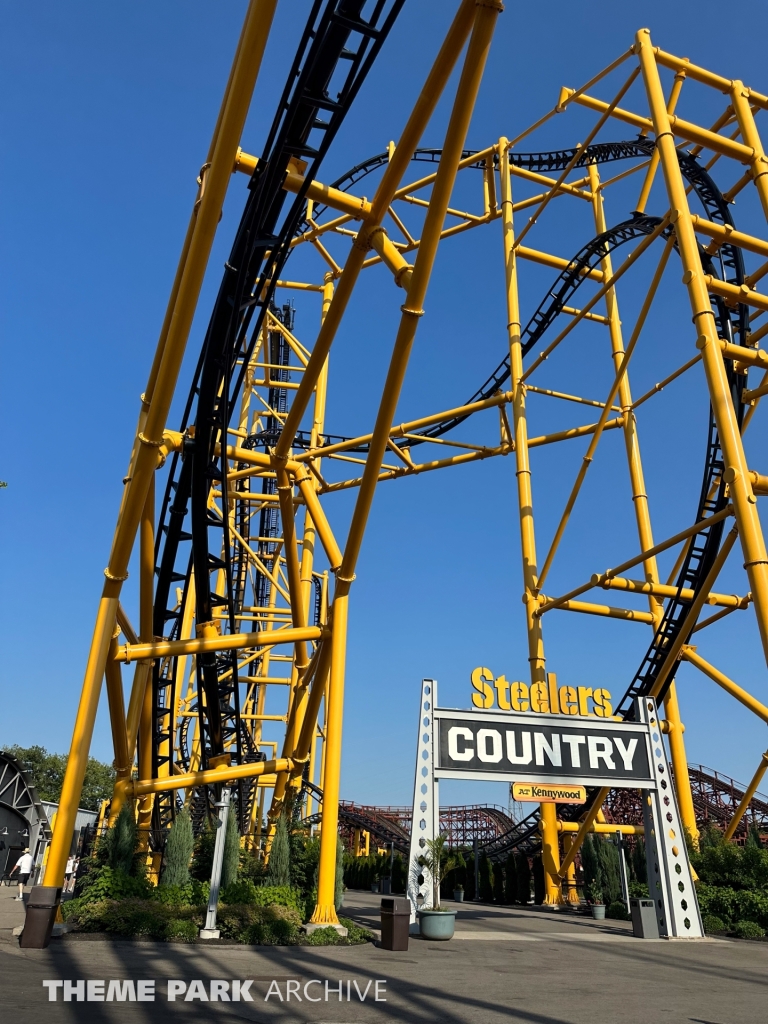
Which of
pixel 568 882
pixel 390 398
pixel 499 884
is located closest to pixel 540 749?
pixel 390 398

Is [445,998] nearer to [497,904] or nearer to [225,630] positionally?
[497,904]

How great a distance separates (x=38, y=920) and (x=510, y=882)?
14.4 meters

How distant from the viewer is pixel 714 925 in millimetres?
11961

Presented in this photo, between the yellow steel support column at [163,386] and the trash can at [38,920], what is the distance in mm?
430

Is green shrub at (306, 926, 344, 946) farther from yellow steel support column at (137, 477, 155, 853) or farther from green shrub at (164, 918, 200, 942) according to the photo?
yellow steel support column at (137, 477, 155, 853)

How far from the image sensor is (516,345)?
18.0m

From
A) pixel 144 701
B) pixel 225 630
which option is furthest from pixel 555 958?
pixel 225 630

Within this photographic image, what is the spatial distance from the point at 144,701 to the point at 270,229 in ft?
23.7

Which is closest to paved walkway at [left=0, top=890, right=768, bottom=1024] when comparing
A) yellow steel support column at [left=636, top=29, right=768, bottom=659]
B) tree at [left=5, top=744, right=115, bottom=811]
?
yellow steel support column at [left=636, top=29, right=768, bottom=659]

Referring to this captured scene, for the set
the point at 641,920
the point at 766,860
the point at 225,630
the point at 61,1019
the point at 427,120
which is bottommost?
the point at 61,1019

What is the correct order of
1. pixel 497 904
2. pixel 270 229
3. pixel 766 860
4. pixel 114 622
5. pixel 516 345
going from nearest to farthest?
pixel 270 229 → pixel 114 622 → pixel 766 860 → pixel 516 345 → pixel 497 904

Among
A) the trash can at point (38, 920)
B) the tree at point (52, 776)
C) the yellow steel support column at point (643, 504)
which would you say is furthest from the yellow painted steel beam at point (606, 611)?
the tree at point (52, 776)

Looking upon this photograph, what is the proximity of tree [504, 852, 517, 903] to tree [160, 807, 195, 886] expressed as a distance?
11144 mm

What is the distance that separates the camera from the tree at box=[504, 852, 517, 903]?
19.2 metres
